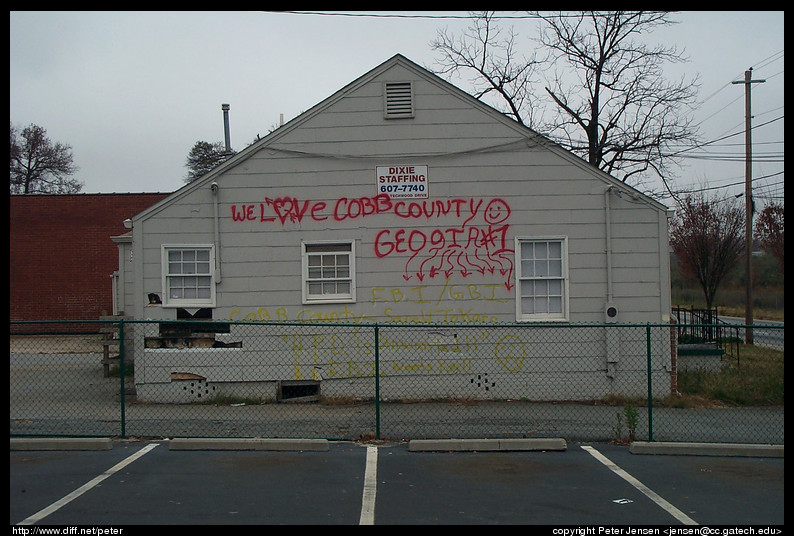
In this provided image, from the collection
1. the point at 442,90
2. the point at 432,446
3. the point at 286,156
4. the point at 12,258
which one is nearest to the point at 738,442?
the point at 432,446

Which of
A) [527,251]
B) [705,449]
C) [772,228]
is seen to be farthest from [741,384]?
[772,228]

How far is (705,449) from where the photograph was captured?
9.05 meters

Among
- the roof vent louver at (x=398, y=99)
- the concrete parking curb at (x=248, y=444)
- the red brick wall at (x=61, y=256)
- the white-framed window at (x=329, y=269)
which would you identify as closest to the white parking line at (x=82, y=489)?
the concrete parking curb at (x=248, y=444)

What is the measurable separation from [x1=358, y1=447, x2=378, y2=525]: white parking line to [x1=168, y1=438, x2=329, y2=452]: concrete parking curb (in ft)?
2.28

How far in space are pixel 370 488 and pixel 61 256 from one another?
82.0 ft

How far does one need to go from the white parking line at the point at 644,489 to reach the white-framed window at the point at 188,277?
7.23 m

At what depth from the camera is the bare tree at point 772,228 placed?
36959 mm

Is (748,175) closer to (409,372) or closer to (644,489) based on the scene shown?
(409,372)

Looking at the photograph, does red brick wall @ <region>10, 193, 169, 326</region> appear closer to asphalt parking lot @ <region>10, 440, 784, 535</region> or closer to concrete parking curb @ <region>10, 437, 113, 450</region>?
concrete parking curb @ <region>10, 437, 113, 450</region>

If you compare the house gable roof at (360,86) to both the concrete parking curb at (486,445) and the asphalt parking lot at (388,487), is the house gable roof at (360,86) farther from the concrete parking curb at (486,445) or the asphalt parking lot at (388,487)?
the concrete parking curb at (486,445)

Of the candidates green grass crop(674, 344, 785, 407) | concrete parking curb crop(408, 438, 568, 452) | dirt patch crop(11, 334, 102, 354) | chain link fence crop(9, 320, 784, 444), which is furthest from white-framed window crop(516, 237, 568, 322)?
dirt patch crop(11, 334, 102, 354)

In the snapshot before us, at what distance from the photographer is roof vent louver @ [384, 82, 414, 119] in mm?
12992

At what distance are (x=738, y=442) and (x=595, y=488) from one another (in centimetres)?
340

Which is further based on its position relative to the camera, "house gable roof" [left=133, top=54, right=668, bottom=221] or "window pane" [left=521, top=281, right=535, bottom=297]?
"window pane" [left=521, top=281, right=535, bottom=297]
